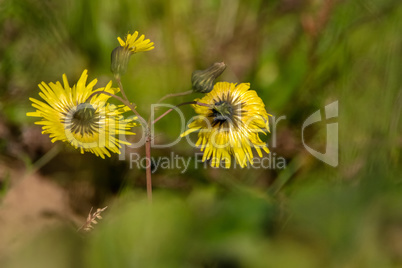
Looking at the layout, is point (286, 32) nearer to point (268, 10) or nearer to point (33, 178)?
point (268, 10)

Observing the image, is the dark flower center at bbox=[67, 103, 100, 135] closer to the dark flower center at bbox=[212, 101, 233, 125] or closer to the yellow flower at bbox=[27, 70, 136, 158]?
the yellow flower at bbox=[27, 70, 136, 158]

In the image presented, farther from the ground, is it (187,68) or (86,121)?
(187,68)

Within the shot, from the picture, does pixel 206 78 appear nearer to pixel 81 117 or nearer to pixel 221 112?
pixel 221 112

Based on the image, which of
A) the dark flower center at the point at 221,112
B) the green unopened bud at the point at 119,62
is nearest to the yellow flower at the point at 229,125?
the dark flower center at the point at 221,112

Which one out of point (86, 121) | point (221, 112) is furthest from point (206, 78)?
point (86, 121)

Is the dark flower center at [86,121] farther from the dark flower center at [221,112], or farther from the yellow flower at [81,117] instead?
the dark flower center at [221,112]

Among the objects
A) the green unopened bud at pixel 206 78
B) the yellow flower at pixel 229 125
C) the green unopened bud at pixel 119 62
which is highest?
the green unopened bud at pixel 119 62

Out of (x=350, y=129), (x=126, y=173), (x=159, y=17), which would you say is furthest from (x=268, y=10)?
(x=350, y=129)

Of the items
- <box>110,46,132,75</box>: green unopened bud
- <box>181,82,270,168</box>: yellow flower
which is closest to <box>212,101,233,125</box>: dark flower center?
<box>181,82,270,168</box>: yellow flower
